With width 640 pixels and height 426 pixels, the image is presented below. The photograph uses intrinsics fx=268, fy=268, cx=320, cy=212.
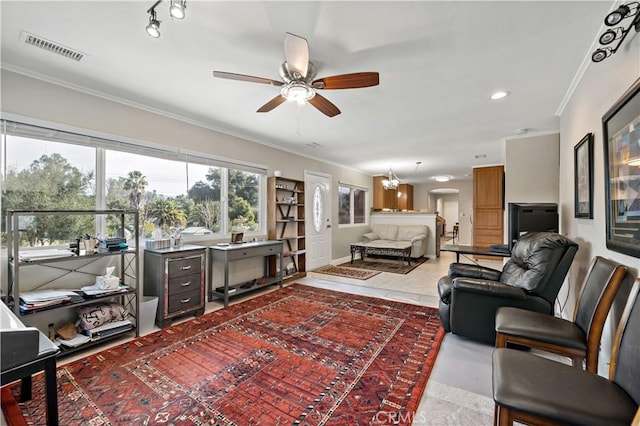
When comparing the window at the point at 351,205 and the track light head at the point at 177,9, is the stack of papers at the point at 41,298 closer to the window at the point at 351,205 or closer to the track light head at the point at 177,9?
the track light head at the point at 177,9

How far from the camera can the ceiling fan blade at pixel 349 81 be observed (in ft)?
6.38

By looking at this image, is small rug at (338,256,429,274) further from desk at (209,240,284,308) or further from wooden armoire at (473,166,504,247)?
desk at (209,240,284,308)

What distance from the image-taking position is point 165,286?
2912mm

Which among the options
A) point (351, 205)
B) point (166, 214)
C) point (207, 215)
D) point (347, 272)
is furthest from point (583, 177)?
point (351, 205)

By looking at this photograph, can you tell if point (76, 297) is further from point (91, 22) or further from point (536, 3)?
point (536, 3)

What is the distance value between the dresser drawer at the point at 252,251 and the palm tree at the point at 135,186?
124 centimetres

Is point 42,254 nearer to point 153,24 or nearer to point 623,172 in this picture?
point 153,24

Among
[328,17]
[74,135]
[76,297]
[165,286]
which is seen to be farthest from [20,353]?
[328,17]

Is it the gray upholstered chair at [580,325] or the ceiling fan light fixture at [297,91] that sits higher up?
the ceiling fan light fixture at [297,91]

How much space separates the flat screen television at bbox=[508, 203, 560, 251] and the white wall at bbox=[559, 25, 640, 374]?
11 centimetres

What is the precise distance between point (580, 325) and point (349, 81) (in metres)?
2.25

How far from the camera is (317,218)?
5.98 m

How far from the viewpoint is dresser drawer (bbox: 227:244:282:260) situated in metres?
3.68

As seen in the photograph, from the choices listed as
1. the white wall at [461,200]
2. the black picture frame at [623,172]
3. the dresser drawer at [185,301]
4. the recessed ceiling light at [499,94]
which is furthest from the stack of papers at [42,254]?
the white wall at [461,200]
